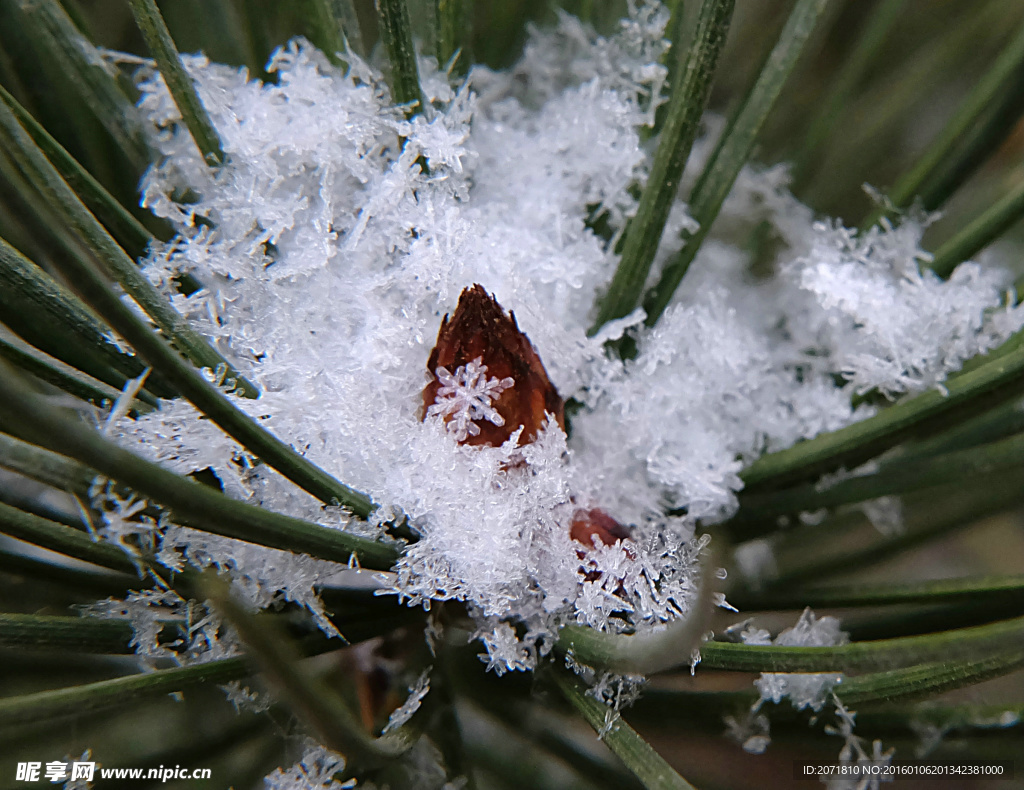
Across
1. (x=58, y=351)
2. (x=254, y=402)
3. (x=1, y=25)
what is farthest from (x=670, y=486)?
(x=1, y=25)

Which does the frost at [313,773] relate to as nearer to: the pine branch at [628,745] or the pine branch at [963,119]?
the pine branch at [628,745]

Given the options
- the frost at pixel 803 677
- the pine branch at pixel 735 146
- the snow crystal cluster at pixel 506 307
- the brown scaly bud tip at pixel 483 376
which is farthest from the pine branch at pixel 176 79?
the frost at pixel 803 677

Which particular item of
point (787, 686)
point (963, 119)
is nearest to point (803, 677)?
point (787, 686)

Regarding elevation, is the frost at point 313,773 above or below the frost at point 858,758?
below

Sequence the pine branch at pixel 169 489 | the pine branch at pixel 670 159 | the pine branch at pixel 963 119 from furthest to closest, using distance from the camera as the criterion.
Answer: the pine branch at pixel 963 119, the pine branch at pixel 670 159, the pine branch at pixel 169 489

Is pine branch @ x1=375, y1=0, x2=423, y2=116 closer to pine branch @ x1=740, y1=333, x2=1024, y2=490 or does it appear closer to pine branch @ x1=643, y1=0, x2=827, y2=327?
pine branch @ x1=643, y1=0, x2=827, y2=327

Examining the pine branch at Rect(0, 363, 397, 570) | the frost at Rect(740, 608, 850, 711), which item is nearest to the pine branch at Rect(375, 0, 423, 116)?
the pine branch at Rect(0, 363, 397, 570)

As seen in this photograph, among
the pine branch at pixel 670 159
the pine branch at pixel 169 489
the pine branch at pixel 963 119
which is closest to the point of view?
the pine branch at pixel 169 489

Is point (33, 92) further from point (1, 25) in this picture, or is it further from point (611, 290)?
point (611, 290)
